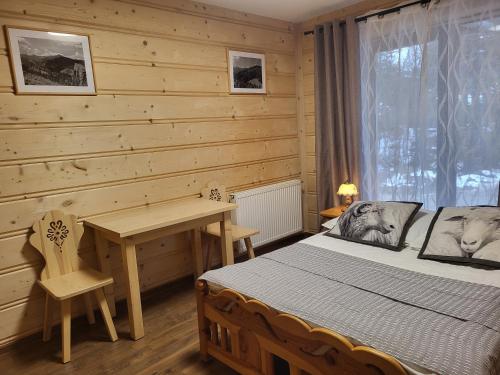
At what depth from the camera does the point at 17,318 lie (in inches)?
93.4

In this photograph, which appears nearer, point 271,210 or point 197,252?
point 197,252

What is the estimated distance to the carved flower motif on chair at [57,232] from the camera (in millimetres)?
2418

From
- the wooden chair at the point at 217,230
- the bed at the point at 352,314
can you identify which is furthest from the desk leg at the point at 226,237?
the bed at the point at 352,314

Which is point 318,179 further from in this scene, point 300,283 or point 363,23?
point 300,283

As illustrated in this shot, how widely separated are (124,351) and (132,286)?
390mm

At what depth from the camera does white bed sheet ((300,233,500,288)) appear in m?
1.94

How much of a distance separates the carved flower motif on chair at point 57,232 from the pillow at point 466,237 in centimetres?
231

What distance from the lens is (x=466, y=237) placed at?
7.08ft

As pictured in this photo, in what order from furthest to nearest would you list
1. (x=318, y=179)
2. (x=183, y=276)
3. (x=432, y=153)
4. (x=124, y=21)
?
(x=318, y=179) < (x=183, y=276) < (x=432, y=153) < (x=124, y=21)

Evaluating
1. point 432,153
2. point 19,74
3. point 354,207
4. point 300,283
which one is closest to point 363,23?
point 432,153

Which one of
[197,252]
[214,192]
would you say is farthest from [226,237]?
[214,192]

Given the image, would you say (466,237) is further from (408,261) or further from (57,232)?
(57,232)

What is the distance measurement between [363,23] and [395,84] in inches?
25.8

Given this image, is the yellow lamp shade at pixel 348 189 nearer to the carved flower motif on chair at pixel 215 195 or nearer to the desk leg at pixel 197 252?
the carved flower motif on chair at pixel 215 195
